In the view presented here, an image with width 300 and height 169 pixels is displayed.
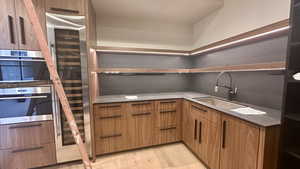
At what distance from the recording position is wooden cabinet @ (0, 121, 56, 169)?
1649 millimetres

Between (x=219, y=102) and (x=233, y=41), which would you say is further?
(x=219, y=102)

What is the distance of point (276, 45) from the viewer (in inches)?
63.6

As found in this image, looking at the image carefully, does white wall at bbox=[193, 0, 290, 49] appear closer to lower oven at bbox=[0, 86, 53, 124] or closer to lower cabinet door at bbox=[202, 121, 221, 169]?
lower cabinet door at bbox=[202, 121, 221, 169]

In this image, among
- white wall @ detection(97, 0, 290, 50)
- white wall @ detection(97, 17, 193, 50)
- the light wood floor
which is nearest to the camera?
white wall @ detection(97, 0, 290, 50)

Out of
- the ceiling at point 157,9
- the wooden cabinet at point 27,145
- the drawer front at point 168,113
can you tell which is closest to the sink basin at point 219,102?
the drawer front at point 168,113

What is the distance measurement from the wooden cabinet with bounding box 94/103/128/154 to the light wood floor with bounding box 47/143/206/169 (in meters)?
0.14

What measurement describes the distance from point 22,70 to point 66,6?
941 mm

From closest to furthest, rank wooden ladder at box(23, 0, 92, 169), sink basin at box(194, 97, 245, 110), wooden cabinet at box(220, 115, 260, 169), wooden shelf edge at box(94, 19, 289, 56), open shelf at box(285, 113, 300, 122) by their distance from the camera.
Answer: wooden ladder at box(23, 0, 92, 169), open shelf at box(285, 113, 300, 122), wooden cabinet at box(220, 115, 260, 169), wooden shelf edge at box(94, 19, 289, 56), sink basin at box(194, 97, 245, 110)

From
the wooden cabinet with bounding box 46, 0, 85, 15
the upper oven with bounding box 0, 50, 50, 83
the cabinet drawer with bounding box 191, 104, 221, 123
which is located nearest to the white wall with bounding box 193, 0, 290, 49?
the cabinet drawer with bounding box 191, 104, 221, 123

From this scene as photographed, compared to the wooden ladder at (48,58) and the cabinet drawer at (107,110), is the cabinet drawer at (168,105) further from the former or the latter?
the wooden ladder at (48,58)

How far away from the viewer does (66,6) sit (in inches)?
66.5

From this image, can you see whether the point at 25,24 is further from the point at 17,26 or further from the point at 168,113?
the point at 168,113

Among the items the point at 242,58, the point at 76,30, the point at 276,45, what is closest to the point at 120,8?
the point at 76,30

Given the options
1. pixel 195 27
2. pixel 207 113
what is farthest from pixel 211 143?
pixel 195 27
